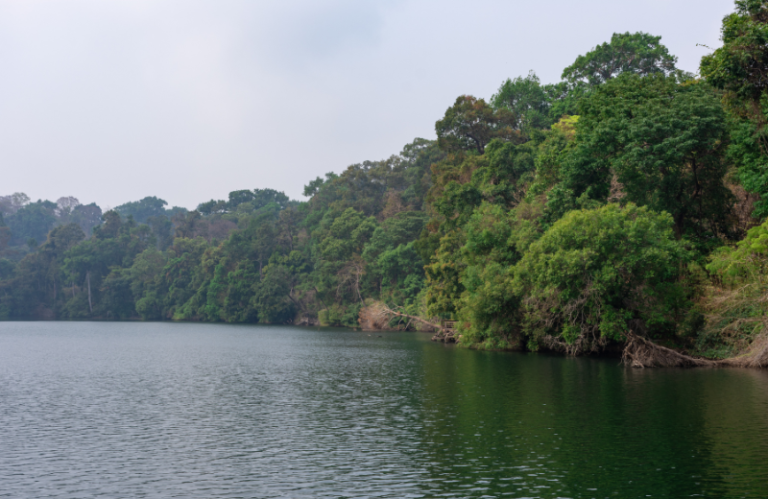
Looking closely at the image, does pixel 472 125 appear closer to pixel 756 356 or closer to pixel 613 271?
pixel 613 271

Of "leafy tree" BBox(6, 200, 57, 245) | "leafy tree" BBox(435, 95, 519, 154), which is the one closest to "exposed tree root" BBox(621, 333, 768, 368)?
"leafy tree" BBox(435, 95, 519, 154)

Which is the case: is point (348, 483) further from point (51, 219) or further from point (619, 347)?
point (51, 219)

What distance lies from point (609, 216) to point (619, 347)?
9.35 metres

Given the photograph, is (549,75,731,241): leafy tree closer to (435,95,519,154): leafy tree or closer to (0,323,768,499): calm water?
(0,323,768,499): calm water

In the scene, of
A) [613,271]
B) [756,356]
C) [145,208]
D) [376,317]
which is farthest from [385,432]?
[145,208]

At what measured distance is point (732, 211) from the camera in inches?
1544

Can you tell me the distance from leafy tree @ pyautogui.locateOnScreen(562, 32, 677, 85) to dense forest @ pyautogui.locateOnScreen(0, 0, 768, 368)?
0.19 metres

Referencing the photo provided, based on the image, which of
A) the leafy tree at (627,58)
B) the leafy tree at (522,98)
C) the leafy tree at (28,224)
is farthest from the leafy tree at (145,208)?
the leafy tree at (627,58)

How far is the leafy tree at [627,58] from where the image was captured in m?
68.8

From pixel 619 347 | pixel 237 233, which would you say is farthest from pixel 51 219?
pixel 619 347

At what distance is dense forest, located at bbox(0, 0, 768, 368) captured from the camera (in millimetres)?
33656

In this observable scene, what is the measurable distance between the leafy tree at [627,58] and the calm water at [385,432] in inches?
1786

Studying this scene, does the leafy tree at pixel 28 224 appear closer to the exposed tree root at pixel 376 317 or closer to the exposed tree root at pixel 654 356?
the exposed tree root at pixel 376 317

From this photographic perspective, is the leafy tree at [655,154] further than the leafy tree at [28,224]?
No
